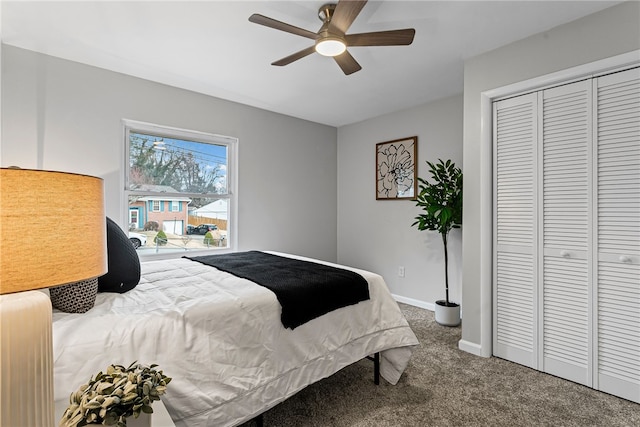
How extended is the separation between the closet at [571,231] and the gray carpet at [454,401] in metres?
0.19

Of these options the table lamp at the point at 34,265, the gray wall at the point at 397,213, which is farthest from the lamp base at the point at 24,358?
the gray wall at the point at 397,213

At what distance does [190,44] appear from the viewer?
8.04 ft

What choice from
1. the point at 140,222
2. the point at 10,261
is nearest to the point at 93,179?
the point at 10,261

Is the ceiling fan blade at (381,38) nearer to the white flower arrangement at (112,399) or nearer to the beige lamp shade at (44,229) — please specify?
the beige lamp shade at (44,229)

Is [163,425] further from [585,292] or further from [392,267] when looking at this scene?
[392,267]

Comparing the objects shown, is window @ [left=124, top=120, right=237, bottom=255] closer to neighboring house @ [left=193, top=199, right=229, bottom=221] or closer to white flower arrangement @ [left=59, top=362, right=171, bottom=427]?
neighboring house @ [left=193, top=199, right=229, bottom=221]

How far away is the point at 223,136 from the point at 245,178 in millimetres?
542

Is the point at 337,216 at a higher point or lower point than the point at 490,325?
higher

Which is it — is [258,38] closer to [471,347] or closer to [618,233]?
[618,233]

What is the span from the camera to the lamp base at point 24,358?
27.1 inches

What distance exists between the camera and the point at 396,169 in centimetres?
414

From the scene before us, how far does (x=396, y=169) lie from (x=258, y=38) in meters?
2.41

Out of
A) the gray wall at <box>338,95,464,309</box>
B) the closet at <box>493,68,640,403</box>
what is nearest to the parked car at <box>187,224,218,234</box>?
the gray wall at <box>338,95,464,309</box>

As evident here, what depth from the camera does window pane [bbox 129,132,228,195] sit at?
3178 mm
